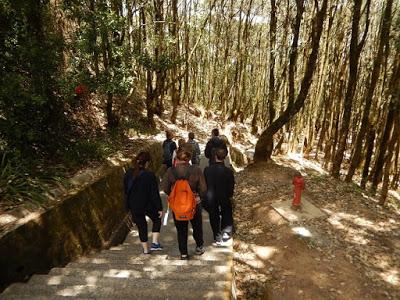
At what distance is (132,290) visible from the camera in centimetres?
391

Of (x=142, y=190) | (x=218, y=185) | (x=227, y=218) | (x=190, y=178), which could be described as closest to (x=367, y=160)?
(x=227, y=218)

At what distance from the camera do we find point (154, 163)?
454 inches

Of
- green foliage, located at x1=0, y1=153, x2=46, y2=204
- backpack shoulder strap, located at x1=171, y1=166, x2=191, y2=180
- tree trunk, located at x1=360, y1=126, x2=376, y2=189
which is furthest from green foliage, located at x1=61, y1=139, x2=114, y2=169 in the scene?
tree trunk, located at x1=360, y1=126, x2=376, y2=189

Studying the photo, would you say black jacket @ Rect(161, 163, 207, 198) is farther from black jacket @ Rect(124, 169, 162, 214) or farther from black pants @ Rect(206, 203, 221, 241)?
black pants @ Rect(206, 203, 221, 241)

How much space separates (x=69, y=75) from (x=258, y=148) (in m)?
6.27

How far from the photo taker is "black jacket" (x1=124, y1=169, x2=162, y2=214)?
505cm

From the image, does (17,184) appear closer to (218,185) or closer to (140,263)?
(140,263)

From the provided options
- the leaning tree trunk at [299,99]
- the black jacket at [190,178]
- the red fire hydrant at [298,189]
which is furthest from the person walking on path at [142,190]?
the leaning tree trunk at [299,99]

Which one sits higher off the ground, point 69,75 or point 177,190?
point 69,75

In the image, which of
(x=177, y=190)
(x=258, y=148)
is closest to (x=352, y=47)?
(x=258, y=148)

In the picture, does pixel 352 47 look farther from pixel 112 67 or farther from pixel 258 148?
pixel 112 67

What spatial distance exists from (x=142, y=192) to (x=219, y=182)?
1278 mm

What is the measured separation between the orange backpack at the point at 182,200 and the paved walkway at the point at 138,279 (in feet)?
2.41

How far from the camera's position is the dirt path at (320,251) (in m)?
5.09
